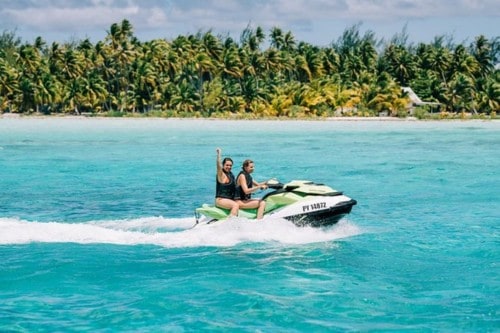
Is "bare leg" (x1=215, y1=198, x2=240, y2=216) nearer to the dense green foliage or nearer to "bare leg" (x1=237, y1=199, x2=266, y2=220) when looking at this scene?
"bare leg" (x1=237, y1=199, x2=266, y2=220)

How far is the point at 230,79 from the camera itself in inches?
3853

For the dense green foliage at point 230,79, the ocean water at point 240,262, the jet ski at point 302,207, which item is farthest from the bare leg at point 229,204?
the dense green foliage at point 230,79

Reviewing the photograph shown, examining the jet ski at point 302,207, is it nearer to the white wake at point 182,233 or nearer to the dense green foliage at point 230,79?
the white wake at point 182,233

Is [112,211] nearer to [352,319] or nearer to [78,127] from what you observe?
[352,319]

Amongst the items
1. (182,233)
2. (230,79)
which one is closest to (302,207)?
(182,233)

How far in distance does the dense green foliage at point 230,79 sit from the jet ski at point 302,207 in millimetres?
75611

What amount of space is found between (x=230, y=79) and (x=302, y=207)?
85199mm

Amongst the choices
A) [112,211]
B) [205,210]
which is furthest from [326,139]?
[205,210]

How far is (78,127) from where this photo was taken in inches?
3155

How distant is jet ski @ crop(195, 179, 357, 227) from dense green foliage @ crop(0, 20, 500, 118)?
75611 millimetres

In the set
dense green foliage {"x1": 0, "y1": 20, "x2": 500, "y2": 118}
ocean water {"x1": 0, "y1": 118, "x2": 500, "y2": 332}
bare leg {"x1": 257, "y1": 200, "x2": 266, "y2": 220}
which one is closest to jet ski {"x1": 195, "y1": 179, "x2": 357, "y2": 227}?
bare leg {"x1": 257, "y1": 200, "x2": 266, "y2": 220}

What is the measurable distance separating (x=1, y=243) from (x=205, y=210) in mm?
3444

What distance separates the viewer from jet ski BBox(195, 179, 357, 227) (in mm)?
13453

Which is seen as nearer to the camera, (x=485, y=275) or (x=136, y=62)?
(x=485, y=275)
